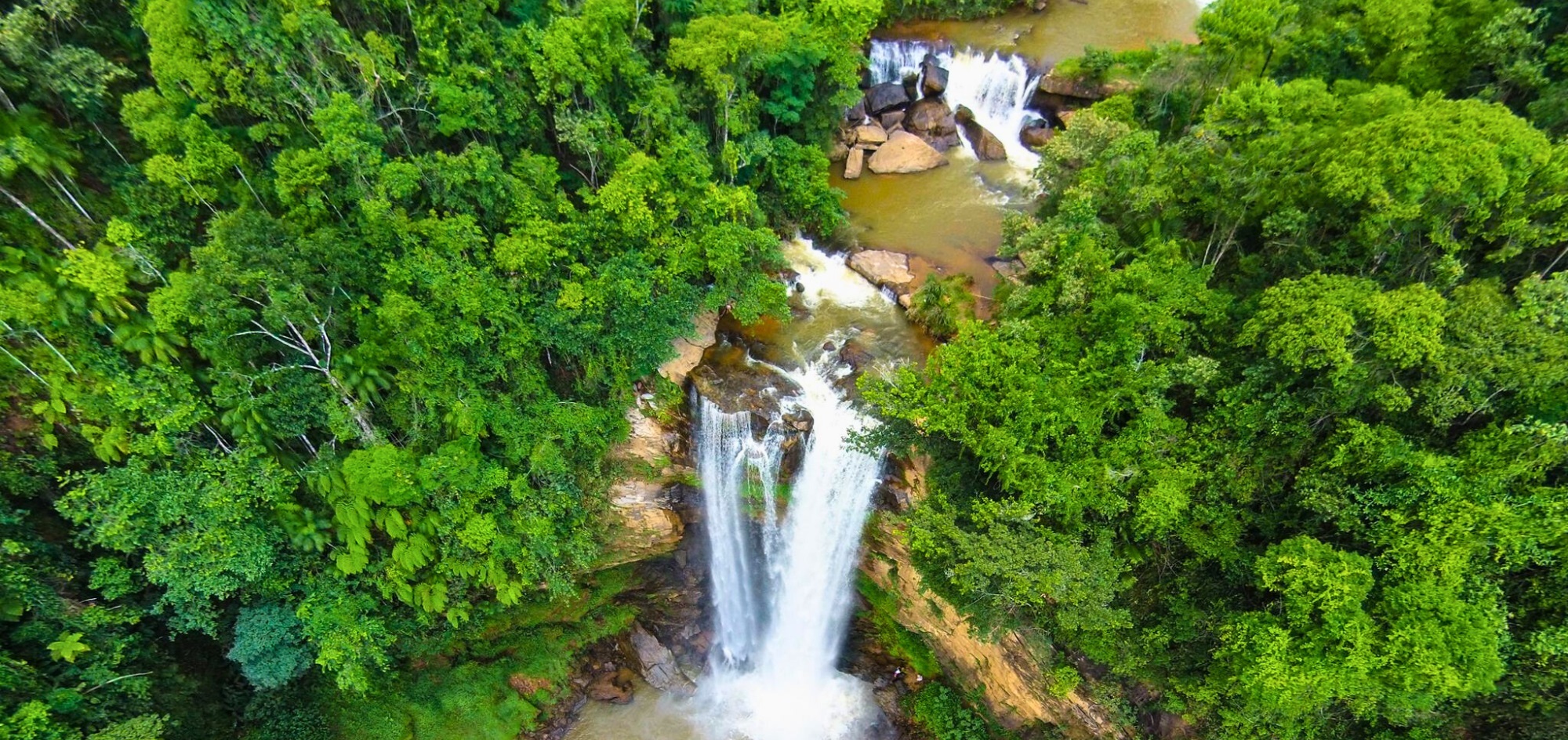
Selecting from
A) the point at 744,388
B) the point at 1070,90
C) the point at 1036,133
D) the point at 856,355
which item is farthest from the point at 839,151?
the point at 744,388

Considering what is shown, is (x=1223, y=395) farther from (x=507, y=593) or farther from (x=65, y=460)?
(x=65, y=460)

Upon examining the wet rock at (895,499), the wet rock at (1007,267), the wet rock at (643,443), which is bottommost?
the wet rock at (895,499)

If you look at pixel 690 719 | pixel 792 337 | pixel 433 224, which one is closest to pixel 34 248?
pixel 433 224

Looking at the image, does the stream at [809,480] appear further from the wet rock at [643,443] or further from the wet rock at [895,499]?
the wet rock at [643,443]

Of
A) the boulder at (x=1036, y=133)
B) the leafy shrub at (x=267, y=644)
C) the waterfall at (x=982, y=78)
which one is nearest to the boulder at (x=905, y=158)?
the waterfall at (x=982, y=78)

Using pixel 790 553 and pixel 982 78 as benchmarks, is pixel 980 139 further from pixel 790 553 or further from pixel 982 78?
pixel 790 553

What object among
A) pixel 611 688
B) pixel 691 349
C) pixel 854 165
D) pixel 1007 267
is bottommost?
pixel 611 688
